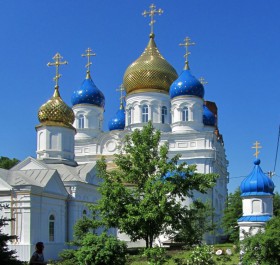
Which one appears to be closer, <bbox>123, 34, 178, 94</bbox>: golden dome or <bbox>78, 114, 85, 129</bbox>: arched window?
<bbox>123, 34, 178, 94</bbox>: golden dome

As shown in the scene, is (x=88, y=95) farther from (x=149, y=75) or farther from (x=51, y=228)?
(x=51, y=228)

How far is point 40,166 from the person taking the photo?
2983 cm

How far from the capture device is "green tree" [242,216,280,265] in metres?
17.5

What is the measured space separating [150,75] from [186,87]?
3292 mm

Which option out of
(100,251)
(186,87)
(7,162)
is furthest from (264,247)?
(7,162)

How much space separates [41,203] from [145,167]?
8.75 meters

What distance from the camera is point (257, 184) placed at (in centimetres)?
2845

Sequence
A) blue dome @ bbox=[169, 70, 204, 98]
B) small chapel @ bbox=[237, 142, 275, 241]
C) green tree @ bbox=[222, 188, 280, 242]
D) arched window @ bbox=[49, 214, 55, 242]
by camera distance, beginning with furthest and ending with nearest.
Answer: blue dome @ bbox=[169, 70, 204, 98] < green tree @ bbox=[222, 188, 280, 242] < small chapel @ bbox=[237, 142, 275, 241] < arched window @ bbox=[49, 214, 55, 242]

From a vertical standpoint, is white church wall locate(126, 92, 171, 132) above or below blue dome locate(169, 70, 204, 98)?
below

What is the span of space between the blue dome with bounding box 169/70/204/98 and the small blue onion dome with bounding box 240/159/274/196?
11.6m

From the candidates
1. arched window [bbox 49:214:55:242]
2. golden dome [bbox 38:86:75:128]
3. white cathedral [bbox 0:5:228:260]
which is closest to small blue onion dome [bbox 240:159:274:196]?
white cathedral [bbox 0:5:228:260]

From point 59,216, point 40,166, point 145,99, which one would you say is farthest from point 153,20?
point 59,216

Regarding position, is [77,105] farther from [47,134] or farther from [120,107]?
[47,134]

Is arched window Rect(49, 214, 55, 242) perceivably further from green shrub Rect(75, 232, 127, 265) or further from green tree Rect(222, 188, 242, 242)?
green tree Rect(222, 188, 242, 242)
